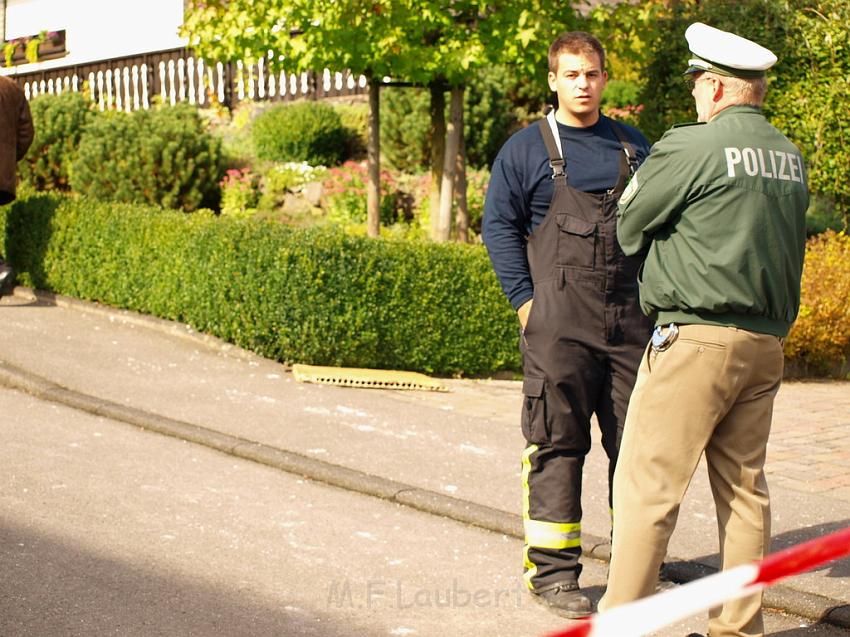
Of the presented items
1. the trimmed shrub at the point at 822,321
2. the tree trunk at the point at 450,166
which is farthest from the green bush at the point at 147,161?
the trimmed shrub at the point at 822,321

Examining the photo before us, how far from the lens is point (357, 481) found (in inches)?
261

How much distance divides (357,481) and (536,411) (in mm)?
1897

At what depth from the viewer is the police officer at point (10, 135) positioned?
36.3 feet

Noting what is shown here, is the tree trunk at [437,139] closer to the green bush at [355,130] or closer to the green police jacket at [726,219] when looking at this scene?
the green bush at [355,130]

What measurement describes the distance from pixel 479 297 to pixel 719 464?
5.87 meters

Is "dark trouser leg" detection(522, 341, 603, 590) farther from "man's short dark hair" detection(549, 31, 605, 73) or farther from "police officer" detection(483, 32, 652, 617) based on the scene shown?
"man's short dark hair" detection(549, 31, 605, 73)

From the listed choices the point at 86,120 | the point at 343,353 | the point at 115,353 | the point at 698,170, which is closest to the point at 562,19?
the point at 343,353

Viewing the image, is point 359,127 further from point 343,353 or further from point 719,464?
Result: point 719,464

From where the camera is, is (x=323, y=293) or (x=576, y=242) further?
(x=323, y=293)

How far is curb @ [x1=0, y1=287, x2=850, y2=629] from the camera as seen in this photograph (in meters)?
5.00

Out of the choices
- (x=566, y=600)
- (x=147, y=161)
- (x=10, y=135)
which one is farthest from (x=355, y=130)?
(x=566, y=600)

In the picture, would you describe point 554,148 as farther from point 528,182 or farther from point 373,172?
point 373,172

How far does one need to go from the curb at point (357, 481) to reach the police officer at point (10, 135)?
2.65 m

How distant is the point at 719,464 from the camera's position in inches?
169
